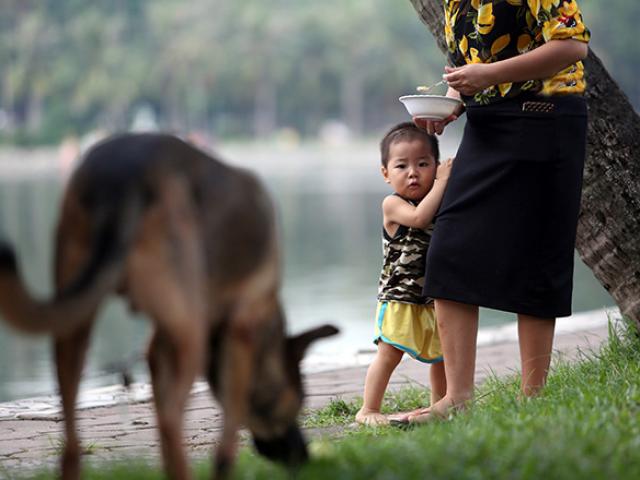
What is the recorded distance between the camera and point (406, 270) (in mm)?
4699

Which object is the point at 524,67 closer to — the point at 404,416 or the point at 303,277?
the point at 404,416

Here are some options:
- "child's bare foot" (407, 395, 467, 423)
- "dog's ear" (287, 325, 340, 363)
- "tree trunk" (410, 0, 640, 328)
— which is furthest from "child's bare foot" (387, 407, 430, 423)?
"dog's ear" (287, 325, 340, 363)

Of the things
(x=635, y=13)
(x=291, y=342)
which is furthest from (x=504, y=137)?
(x=635, y=13)

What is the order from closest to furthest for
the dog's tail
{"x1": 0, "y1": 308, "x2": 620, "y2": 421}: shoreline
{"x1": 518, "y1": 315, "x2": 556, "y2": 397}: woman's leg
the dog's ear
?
the dog's tail < the dog's ear < {"x1": 518, "y1": 315, "x2": 556, "y2": 397}: woman's leg < {"x1": 0, "y1": 308, "x2": 620, "y2": 421}: shoreline

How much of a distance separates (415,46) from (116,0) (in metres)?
19.8

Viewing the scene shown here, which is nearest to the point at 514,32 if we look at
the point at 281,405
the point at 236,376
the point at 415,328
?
the point at 415,328

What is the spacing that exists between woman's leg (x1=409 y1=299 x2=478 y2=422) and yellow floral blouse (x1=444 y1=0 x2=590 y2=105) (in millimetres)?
813

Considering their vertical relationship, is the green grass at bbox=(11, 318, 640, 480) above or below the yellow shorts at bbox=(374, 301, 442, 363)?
Result: below

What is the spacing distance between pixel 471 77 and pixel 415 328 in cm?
122

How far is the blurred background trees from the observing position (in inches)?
2564

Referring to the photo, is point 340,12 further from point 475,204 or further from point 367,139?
point 475,204

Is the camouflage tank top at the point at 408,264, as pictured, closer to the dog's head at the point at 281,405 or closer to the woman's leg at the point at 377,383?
the woman's leg at the point at 377,383

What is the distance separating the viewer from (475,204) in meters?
4.17

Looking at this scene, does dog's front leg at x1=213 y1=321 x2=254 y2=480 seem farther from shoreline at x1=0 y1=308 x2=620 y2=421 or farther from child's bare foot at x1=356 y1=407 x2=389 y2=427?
shoreline at x1=0 y1=308 x2=620 y2=421
